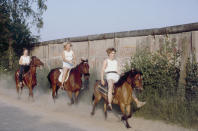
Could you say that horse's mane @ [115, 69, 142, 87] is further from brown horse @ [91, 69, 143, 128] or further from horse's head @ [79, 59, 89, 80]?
horse's head @ [79, 59, 89, 80]

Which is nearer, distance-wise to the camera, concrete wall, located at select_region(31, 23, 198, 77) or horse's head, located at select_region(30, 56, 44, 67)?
concrete wall, located at select_region(31, 23, 198, 77)

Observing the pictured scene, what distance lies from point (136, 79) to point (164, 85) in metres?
2.26

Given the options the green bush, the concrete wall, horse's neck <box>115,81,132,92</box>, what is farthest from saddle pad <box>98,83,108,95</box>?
the concrete wall

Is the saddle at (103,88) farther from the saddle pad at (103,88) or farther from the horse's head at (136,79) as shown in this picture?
the horse's head at (136,79)

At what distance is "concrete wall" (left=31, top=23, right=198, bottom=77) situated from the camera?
401 inches

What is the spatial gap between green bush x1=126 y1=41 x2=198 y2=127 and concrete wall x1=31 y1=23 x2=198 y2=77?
1.31 ft

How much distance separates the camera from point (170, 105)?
30.0 ft

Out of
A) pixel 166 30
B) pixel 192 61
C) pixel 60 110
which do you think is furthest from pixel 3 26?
pixel 192 61

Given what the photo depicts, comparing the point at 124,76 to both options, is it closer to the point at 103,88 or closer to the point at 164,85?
the point at 103,88

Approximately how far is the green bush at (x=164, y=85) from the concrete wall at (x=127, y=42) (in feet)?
1.31

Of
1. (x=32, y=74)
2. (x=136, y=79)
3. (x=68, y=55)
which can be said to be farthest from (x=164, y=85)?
(x=32, y=74)

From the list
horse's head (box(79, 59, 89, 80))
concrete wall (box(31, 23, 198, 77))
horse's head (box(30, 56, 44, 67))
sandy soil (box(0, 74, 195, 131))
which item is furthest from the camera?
horse's head (box(30, 56, 44, 67))

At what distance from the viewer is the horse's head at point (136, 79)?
8.52m

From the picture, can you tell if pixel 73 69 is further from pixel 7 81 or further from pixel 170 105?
pixel 7 81
